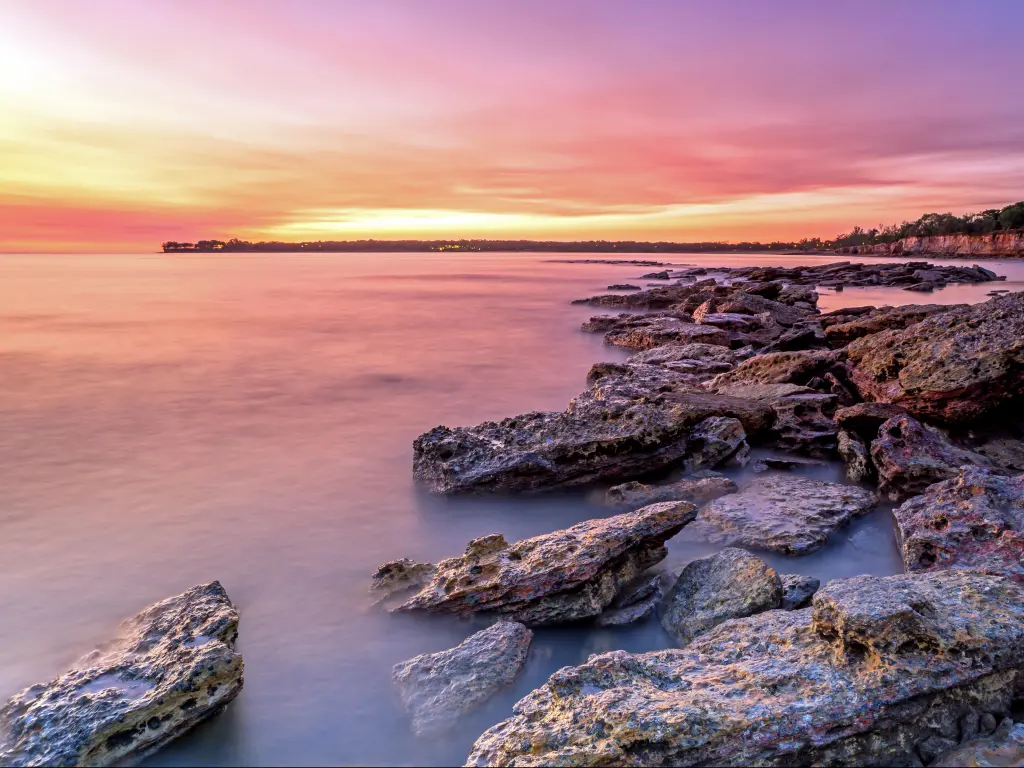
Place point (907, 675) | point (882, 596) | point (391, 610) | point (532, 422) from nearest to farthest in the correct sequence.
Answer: point (907, 675) < point (882, 596) < point (391, 610) < point (532, 422)

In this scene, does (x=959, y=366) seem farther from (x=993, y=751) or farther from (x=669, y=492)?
(x=993, y=751)

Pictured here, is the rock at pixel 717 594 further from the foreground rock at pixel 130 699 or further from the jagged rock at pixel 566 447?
the foreground rock at pixel 130 699

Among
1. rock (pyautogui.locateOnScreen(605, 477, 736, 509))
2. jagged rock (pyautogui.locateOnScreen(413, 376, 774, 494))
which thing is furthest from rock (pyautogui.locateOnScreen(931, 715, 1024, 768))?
jagged rock (pyautogui.locateOnScreen(413, 376, 774, 494))

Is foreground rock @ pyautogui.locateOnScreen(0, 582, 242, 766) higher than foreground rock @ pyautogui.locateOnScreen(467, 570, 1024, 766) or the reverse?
the reverse

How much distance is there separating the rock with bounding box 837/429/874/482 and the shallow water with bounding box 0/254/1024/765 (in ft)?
0.69

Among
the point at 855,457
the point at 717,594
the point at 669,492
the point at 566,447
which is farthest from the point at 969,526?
the point at 566,447

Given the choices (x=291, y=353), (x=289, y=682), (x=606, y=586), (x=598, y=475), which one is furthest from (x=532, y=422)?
(x=291, y=353)

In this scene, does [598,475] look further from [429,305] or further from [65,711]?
[429,305]

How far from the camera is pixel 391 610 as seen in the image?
363cm

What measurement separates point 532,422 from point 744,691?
3.45 meters

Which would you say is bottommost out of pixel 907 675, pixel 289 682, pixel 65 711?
pixel 289 682

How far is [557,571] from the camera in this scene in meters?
3.36

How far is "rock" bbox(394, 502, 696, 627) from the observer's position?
3340 millimetres

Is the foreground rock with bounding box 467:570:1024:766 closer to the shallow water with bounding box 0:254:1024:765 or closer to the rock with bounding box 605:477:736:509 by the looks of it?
the shallow water with bounding box 0:254:1024:765
